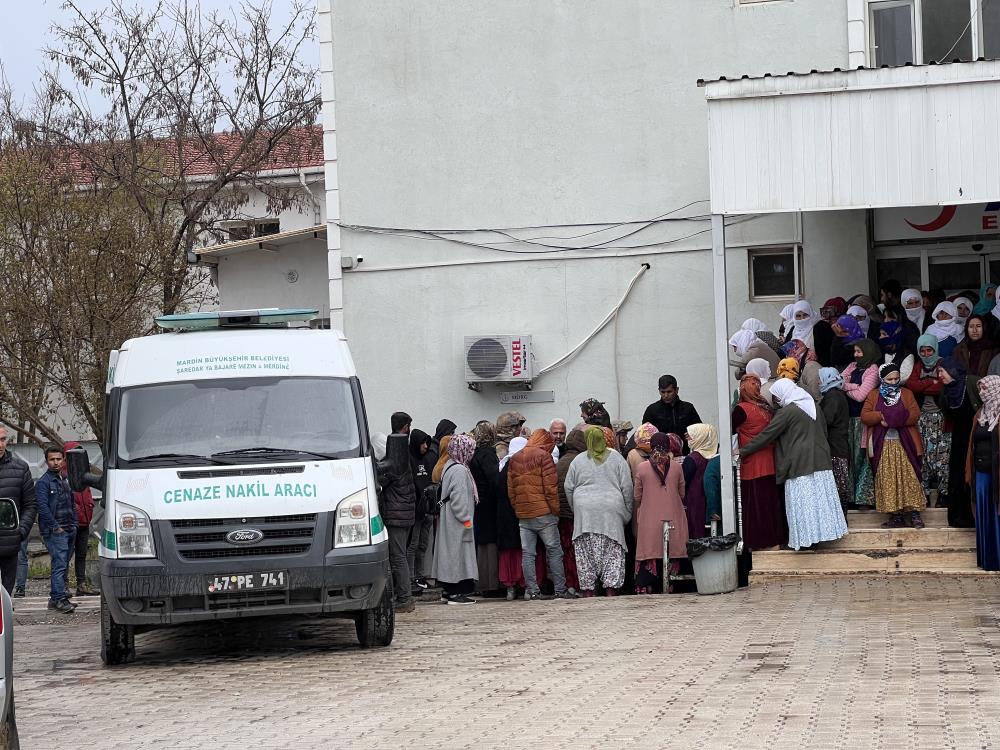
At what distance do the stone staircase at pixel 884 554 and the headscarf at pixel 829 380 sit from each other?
1359 millimetres

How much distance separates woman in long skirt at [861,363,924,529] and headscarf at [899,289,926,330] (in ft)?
5.98

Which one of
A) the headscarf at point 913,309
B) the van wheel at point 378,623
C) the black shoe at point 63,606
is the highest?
the headscarf at point 913,309

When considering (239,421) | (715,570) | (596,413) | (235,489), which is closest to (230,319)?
(239,421)

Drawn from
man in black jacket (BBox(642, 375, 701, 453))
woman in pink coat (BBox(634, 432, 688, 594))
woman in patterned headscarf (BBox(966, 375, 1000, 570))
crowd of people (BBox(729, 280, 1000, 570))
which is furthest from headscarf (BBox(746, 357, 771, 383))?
woman in patterned headscarf (BBox(966, 375, 1000, 570))

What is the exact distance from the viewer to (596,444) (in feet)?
47.3

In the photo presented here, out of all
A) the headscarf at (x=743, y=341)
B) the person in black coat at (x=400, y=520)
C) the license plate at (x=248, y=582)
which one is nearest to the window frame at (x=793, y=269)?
the headscarf at (x=743, y=341)

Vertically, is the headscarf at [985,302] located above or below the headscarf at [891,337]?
above

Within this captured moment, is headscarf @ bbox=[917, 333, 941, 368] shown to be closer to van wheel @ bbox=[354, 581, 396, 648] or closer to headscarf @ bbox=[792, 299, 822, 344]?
headscarf @ bbox=[792, 299, 822, 344]

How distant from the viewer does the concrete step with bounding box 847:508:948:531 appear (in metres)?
14.4

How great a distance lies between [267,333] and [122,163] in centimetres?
1857

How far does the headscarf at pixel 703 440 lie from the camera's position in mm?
14828

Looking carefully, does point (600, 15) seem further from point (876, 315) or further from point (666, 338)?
point (876, 315)

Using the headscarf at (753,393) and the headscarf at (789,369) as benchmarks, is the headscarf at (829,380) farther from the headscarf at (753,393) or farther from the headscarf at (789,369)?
the headscarf at (753,393)

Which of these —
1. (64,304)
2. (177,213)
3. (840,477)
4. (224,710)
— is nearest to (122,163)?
(177,213)
